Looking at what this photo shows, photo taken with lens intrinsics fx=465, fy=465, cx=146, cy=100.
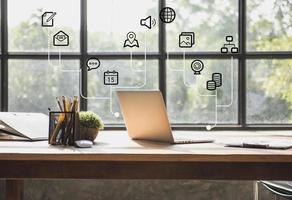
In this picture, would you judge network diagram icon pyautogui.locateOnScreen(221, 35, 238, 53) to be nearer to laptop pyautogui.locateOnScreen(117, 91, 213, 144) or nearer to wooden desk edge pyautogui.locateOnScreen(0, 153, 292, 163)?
laptop pyautogui.locateOnScreen(117, 91, 213, 144)

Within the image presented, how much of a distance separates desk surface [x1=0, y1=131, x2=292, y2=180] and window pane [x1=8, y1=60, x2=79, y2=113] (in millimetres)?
1637

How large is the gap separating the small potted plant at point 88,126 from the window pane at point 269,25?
70.6 inches

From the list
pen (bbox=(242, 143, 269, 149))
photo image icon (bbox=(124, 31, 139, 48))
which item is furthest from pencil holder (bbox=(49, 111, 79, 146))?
photo image icon (bbox=(124, 31, 139, 48))

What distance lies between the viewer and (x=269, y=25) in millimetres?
3643

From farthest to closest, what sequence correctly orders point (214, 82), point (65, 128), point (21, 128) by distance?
point (214, 82) < point (21, 128) < point (65, 128)

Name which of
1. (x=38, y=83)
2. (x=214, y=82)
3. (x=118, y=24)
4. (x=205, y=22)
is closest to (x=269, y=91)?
(x=214, y=82)

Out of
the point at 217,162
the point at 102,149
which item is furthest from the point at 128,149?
the point at 217,162

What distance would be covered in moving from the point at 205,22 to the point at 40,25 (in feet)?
4.27

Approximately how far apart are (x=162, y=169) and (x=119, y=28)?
73.0 inches

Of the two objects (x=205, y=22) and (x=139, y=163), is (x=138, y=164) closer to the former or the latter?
(x=139, y=163)

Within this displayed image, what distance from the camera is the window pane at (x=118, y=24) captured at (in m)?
3.65

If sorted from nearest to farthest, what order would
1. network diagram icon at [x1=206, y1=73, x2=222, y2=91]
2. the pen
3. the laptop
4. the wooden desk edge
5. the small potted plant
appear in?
1. the wooden desk edge
2. the pen
3. the laptop
4. the small potted plant
5. network diagram icon at [x1=206, y1=73, x2=222, y2=91]

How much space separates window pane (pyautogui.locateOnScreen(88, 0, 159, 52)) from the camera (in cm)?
365

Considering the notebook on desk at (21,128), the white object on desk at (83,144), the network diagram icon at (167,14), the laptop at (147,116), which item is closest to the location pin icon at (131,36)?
the network diagram icon at (167,14)
